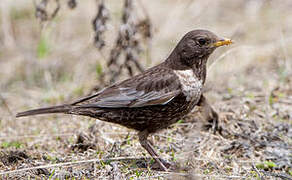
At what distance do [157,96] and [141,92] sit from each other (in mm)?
181

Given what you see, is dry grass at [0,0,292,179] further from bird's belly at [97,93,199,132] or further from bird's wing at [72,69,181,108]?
bird's wing at [72,69,181,108]

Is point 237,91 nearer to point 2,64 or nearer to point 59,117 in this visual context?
point 59,117

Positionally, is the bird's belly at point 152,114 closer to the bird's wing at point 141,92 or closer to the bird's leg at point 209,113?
the bird's wing at point 141,92

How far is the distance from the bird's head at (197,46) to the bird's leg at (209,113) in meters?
0.63

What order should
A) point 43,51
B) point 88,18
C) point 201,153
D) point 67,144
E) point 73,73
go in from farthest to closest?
1. point 88,18
2. point 73,73
3. point 43,51
4. point 67,144
5. point 201,153

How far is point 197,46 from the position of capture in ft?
14.9

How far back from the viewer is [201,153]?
4762mm

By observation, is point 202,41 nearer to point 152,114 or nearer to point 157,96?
point 157,96

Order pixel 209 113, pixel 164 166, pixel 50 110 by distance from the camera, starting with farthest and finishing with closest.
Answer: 1. pixel 209 113
2. pixel 50 110
3. pixel 164 166

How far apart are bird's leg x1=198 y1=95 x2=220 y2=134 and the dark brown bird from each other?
23.4 inches

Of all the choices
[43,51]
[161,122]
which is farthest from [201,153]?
[43,51]

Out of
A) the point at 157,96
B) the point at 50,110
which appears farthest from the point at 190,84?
the point at 50,110

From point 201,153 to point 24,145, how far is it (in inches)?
78.1

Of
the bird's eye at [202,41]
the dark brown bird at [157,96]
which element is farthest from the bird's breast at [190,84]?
the bird's eye at [202,41]
